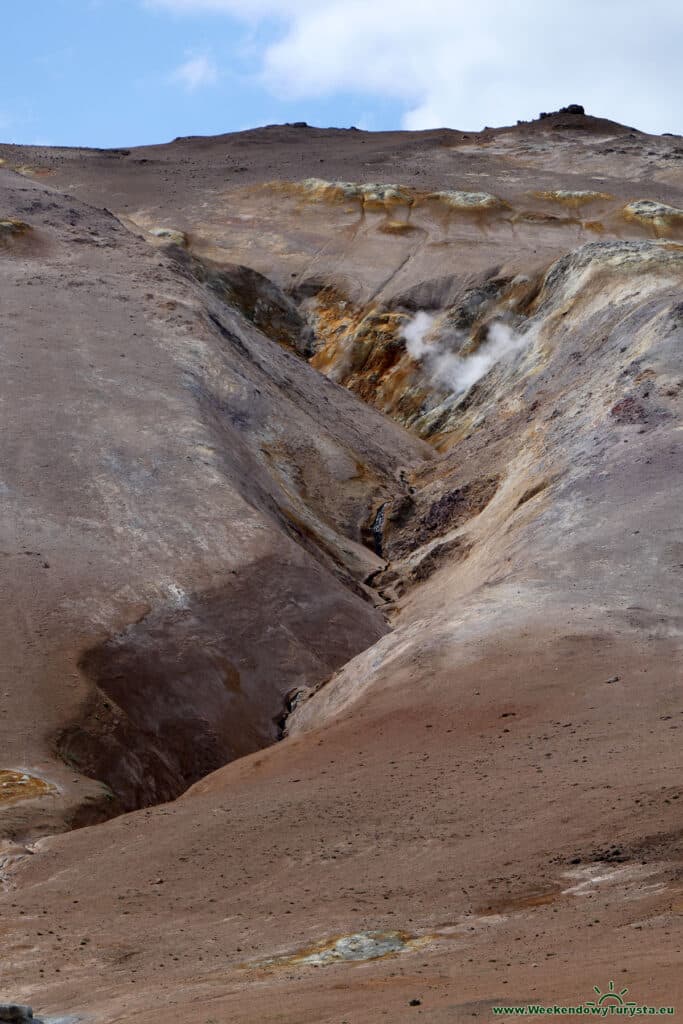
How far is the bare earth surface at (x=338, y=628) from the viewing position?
12.4 metres

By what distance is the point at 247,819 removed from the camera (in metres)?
16.3

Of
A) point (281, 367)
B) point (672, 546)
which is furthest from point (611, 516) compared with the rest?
point (281, 367)

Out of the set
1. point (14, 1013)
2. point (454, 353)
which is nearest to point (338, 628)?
point (14, 1013)

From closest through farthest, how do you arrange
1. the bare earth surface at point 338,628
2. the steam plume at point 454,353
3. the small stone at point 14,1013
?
the small stone at point 14,1013 < the bare earth surface at point 338,628 < the steam plume at point 454,353

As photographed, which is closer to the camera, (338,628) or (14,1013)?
(14,1013)

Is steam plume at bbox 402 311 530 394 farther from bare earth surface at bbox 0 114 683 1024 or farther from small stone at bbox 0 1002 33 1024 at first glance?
small stone at bbox 0 1002 33 1024

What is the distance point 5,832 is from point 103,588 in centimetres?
668

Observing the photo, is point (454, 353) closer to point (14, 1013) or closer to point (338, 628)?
point (338, 628)

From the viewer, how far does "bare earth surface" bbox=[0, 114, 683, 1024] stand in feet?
40.7

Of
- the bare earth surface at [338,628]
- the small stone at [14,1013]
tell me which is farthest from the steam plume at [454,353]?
the small stone at [14,1013]

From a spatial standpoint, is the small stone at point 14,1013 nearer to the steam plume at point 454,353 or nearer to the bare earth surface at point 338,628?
the bare earth surface at point 338,628

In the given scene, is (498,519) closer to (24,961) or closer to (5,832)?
(5,832)

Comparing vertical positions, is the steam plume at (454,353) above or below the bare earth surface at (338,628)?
above

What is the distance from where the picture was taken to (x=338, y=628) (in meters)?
26.2
